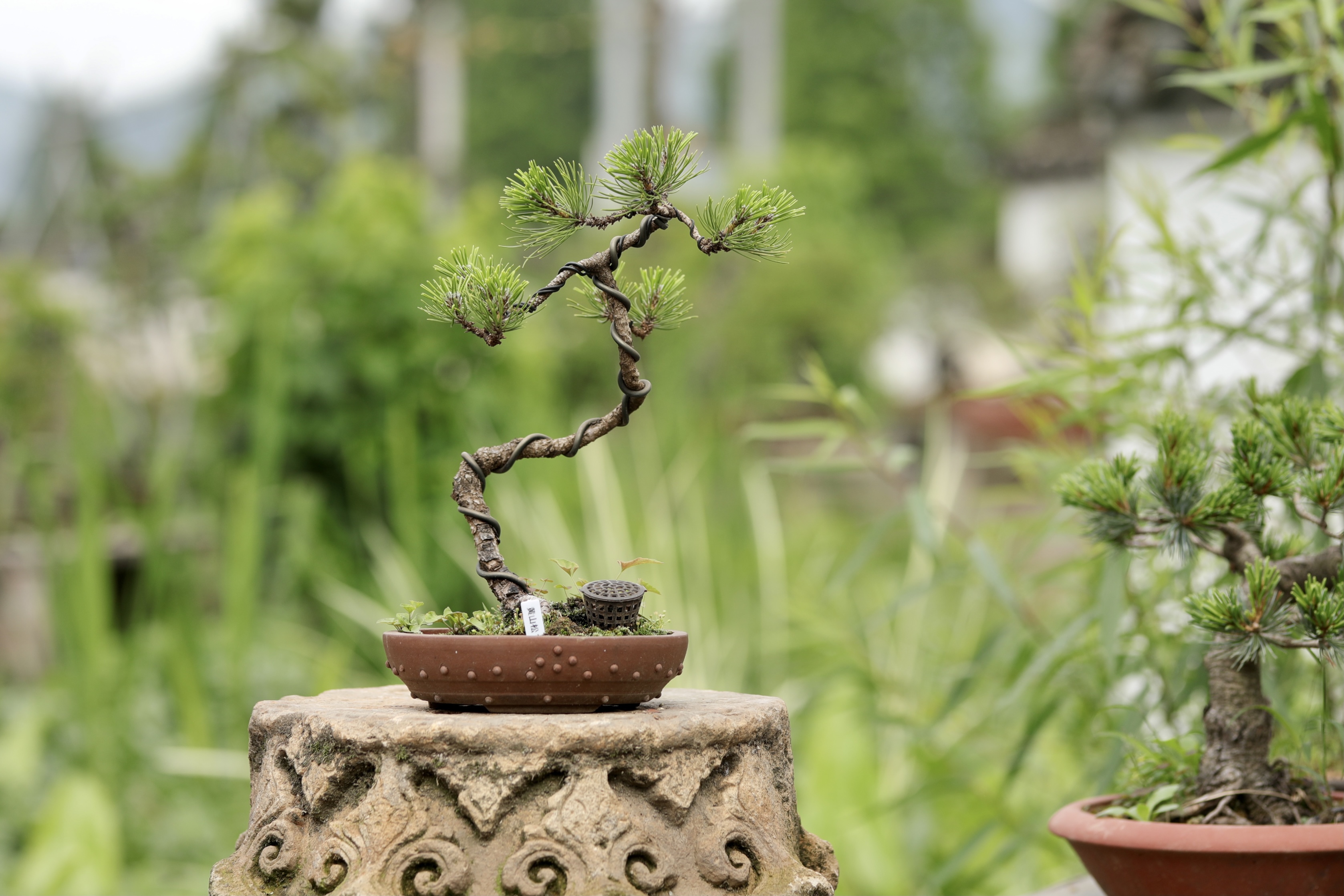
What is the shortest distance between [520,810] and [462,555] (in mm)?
2830

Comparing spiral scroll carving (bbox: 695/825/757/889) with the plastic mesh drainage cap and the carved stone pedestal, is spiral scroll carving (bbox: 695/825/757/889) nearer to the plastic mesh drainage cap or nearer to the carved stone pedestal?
the carved stone pedestal

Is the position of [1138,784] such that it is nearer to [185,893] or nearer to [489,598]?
[185,893]

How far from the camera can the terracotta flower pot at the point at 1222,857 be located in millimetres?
1611

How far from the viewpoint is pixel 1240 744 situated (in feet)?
5.78

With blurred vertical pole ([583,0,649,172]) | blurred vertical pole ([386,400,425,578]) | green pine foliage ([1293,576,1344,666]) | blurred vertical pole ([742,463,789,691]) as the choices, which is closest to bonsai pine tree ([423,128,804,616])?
green pine foliage ([1293,576,1344,666])

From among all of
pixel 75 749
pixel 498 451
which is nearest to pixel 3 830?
pixel 75 749

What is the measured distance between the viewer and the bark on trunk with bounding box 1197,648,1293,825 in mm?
1754

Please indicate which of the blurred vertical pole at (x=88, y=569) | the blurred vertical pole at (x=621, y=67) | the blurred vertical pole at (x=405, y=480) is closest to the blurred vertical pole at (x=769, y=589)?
Answer: the blurred vertical pole at (x=405, y=480)

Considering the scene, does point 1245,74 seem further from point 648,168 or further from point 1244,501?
point 648,168

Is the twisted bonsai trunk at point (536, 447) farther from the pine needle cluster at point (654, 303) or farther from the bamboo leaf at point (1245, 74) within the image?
the bamboo leaf at point (1245, 74)

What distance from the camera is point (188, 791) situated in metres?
3.93

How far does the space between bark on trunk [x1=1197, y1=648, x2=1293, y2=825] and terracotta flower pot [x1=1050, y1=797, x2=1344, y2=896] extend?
0.27 ft

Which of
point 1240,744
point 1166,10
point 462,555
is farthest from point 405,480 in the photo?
point 1240,744

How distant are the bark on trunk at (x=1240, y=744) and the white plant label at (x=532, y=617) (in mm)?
883
